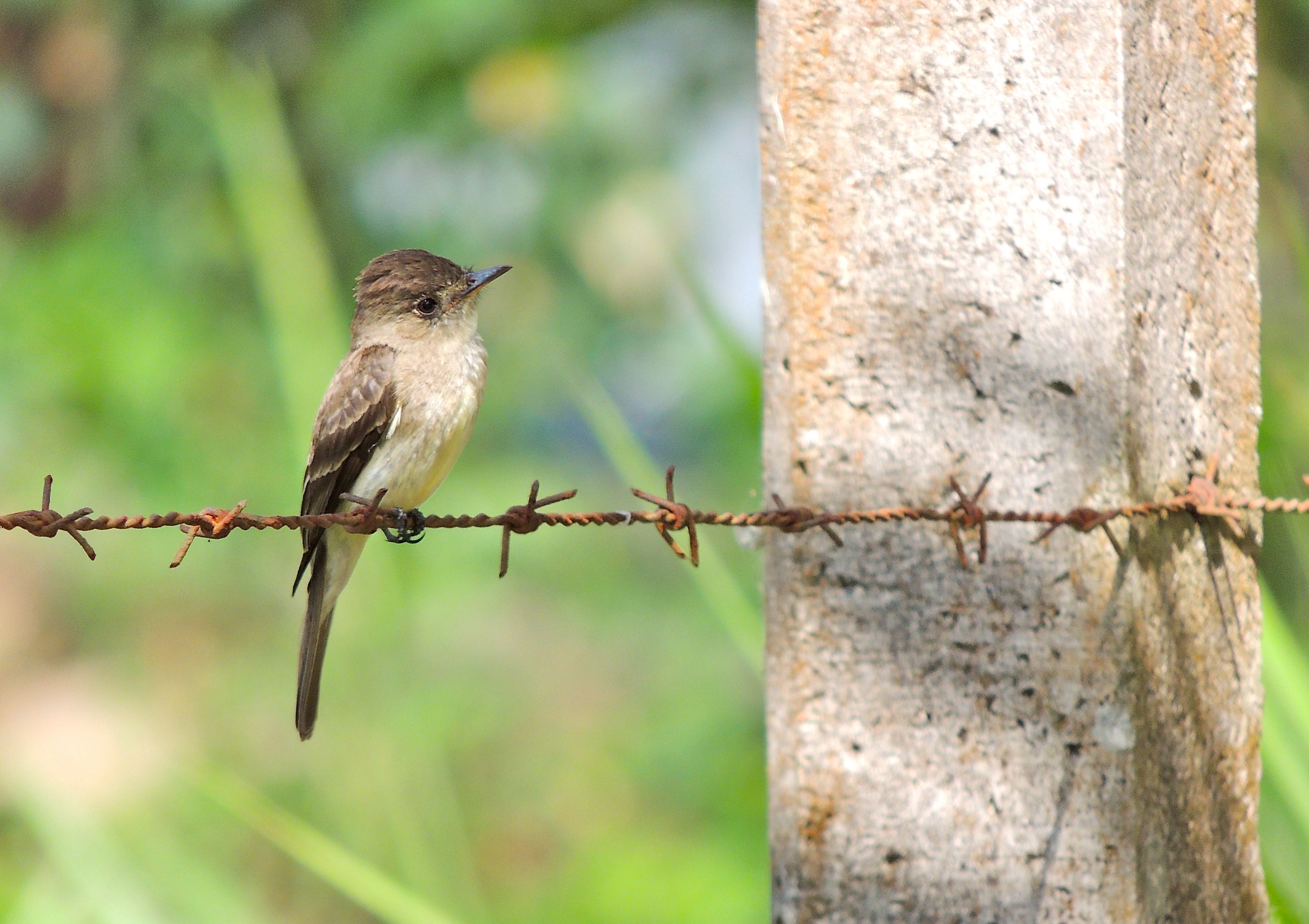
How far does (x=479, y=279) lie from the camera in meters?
3.42

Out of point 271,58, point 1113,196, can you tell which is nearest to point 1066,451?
point 1113,196

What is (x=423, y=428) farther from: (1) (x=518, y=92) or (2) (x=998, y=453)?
(1) (x=518, y=92)

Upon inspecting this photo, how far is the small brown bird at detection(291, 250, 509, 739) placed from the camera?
10.3ft

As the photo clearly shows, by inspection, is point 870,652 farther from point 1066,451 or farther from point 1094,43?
point 1094,43

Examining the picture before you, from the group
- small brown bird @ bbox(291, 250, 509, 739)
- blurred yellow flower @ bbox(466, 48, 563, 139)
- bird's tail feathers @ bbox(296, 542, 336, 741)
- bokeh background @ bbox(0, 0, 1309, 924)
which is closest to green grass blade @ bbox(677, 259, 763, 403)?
small brown bird @ bbox(291, 250, 509, 739)

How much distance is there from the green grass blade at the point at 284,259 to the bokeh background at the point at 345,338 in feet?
0.62

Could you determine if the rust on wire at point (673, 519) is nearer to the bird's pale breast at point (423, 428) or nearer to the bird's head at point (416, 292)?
the bird's pale breast at point (423, 428)

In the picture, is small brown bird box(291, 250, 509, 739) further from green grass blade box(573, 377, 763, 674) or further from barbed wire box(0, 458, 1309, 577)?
barbed wire box(0, 458, 1309, 577)

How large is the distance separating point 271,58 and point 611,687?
4017mm

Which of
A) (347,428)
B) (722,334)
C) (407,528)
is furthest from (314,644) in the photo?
(722,334)

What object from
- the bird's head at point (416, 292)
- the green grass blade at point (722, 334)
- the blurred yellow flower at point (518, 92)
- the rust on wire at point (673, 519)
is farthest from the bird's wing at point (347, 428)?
the blurred yellow flower at point (518, 92)

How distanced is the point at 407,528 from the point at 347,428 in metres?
0.29

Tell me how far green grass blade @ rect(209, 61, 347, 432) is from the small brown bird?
3.4 inches

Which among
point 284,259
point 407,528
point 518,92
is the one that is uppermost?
point 518,92
